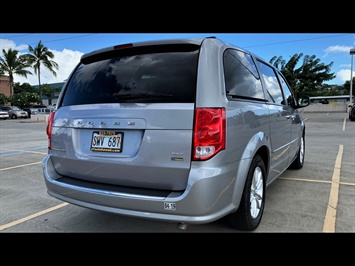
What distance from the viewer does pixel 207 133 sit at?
7.40 ft

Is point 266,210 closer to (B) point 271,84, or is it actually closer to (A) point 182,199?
(B) point 271,84

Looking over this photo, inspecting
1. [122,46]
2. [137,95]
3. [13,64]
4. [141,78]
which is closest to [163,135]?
[137,95]

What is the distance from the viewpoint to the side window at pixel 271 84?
3671 mm

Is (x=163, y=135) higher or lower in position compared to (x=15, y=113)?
higher

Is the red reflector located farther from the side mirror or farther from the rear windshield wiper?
the side mirror

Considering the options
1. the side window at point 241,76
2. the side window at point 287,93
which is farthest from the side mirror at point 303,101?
the side window at point 241,76

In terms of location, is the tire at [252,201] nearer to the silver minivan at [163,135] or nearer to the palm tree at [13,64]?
the silver minivan at [163,135]

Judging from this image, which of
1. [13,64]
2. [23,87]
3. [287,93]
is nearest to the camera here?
[287,93]

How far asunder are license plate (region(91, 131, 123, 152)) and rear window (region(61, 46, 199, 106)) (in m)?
0.30

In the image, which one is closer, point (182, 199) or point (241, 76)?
point (182, 199)

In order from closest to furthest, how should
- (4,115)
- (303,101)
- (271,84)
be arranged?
(271,84) → (303,101) → (4,115)

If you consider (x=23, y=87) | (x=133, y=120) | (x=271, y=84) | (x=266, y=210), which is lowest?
(x=266, y=210)

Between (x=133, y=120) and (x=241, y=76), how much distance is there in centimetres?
122

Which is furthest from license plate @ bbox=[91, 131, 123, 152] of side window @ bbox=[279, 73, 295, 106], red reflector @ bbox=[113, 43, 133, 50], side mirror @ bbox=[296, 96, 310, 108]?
side mirror @ bbox=[296, 96, 310, 108]
